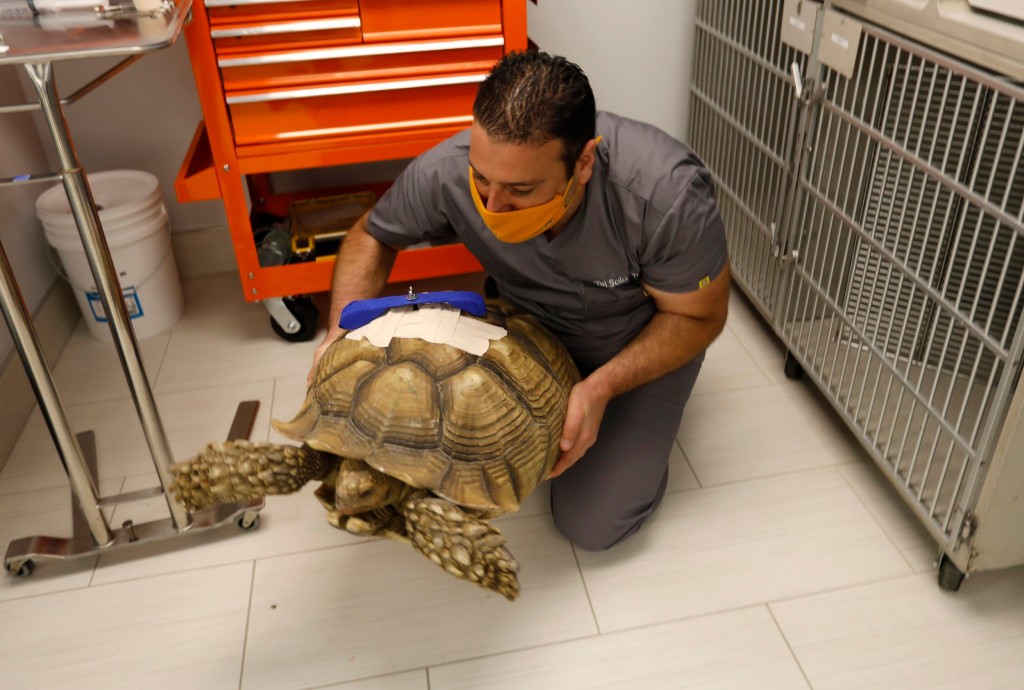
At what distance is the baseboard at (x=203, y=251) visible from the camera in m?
2.37

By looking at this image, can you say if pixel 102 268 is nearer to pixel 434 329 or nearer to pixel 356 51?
pixel 434 329

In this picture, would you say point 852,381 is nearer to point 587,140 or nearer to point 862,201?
point 862,201

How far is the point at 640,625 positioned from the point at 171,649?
2.68 feet

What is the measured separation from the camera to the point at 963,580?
4.63 ft

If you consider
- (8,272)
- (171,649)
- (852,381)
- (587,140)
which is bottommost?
(171,649)

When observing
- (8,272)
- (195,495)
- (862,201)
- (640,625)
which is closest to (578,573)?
(640,625)

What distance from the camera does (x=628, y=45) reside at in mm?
2285

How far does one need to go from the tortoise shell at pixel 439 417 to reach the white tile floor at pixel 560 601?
0.34 metres

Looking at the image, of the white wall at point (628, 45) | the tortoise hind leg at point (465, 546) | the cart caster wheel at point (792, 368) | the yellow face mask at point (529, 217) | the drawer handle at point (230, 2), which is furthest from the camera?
the white wall at point (628, 45)

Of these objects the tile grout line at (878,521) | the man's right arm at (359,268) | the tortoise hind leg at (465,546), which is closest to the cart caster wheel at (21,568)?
the man's right arm at (359,268)

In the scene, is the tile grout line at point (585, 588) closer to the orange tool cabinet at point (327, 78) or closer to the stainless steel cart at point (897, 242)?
the stainless steel cart at point (897, 242)

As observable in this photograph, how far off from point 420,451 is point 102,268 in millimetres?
616

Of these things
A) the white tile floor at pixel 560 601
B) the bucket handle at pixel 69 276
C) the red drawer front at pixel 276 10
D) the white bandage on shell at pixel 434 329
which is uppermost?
the red drawer front at pixel 276 10

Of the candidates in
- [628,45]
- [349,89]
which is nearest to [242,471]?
[349,89]
